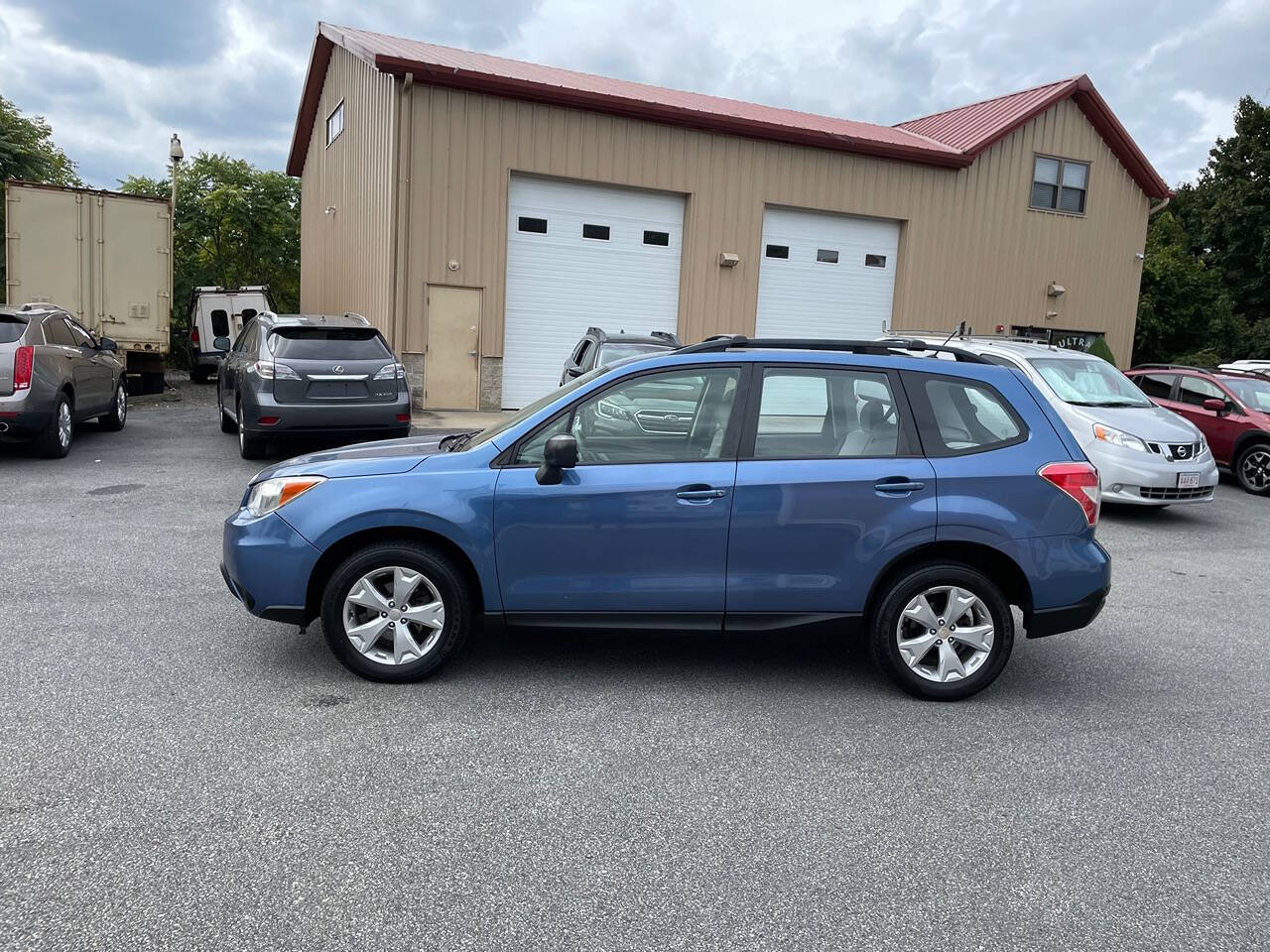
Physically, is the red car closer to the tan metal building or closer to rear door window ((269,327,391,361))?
the tan metal building

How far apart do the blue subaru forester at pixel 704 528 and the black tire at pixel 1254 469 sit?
996 centimetres

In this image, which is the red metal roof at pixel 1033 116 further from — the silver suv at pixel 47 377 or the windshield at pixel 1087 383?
the silver suv at pixel 47 377

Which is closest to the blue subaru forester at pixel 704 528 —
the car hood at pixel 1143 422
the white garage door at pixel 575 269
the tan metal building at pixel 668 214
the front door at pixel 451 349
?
the car hood at pixel 1143 422

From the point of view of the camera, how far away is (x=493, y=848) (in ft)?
11.1

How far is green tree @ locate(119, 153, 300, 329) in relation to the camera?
35.1 metres

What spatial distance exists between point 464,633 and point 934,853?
7.73ft

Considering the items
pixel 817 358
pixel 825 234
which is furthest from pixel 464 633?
pixel 825 234

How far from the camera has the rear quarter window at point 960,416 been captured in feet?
16.3

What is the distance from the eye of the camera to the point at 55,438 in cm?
1137

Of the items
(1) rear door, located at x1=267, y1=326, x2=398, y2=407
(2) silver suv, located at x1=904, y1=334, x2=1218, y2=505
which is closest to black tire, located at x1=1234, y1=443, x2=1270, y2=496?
(2) silver suv, located at x1=904, y1=334, x2=1218, y2=505

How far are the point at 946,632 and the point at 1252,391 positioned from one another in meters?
11.3

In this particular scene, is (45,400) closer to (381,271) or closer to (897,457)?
(381,271)

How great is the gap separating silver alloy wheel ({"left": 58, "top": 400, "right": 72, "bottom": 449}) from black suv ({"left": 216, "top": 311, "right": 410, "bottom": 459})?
1958 millimetres

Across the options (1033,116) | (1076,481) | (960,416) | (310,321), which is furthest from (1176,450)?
(1033,116)
